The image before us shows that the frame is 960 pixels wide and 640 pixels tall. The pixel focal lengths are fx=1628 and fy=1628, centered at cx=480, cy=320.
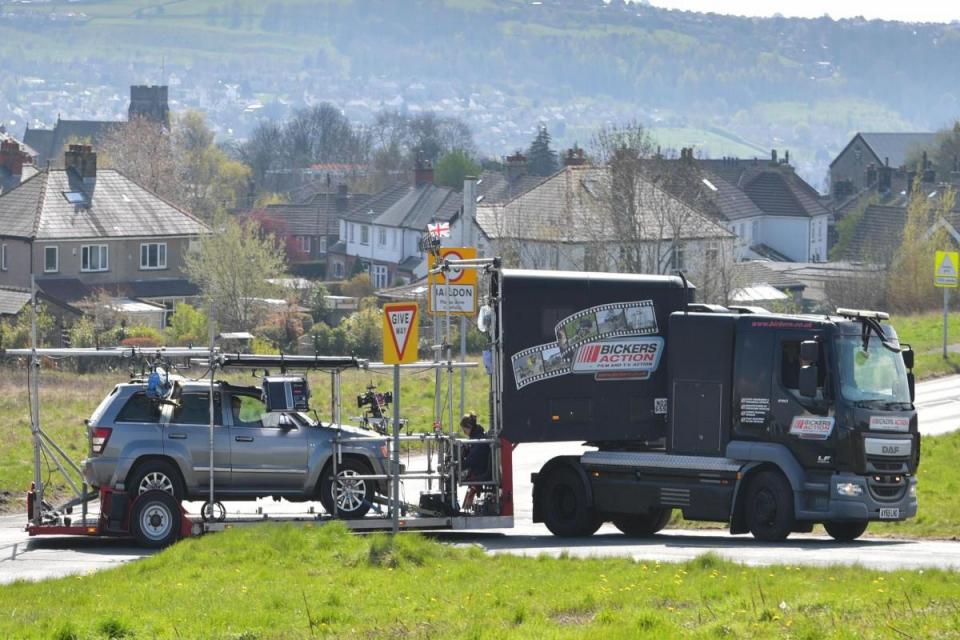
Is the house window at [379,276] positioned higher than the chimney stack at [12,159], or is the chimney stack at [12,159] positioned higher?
the chimney stack at [12,159]

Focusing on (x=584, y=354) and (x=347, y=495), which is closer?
(x=347, y=495)

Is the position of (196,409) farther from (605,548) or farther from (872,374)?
(872,374)

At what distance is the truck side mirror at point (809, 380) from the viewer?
19.4 m

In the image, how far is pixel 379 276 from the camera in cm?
10306

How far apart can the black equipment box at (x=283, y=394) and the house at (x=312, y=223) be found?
94.1 metres

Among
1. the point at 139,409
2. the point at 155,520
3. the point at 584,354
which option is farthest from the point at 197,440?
the point at 584,354

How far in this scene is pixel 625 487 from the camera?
810 inches

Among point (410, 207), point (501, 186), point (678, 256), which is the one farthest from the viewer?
point (501, 186)

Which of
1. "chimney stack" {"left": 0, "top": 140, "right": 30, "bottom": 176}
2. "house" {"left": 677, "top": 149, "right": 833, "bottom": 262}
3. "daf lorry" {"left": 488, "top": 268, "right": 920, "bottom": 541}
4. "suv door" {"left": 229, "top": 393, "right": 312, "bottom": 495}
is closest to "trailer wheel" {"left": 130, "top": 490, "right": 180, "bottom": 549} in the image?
"suv door" {"left": 229, "top": 393, "right": 312, "bottom": 495}

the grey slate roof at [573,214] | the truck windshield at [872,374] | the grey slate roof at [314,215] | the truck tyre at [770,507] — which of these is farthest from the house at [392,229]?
the truck tyre at [770,507]

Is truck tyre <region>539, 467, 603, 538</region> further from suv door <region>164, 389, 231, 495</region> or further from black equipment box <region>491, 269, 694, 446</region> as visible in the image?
suv door <region>164, 389, 231, 495</region>

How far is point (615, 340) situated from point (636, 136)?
46364 millimetres

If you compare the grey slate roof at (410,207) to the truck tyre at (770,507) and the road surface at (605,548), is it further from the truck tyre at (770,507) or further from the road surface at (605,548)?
the truck tyre at (770,507)

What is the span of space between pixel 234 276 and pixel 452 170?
49.1 metres
